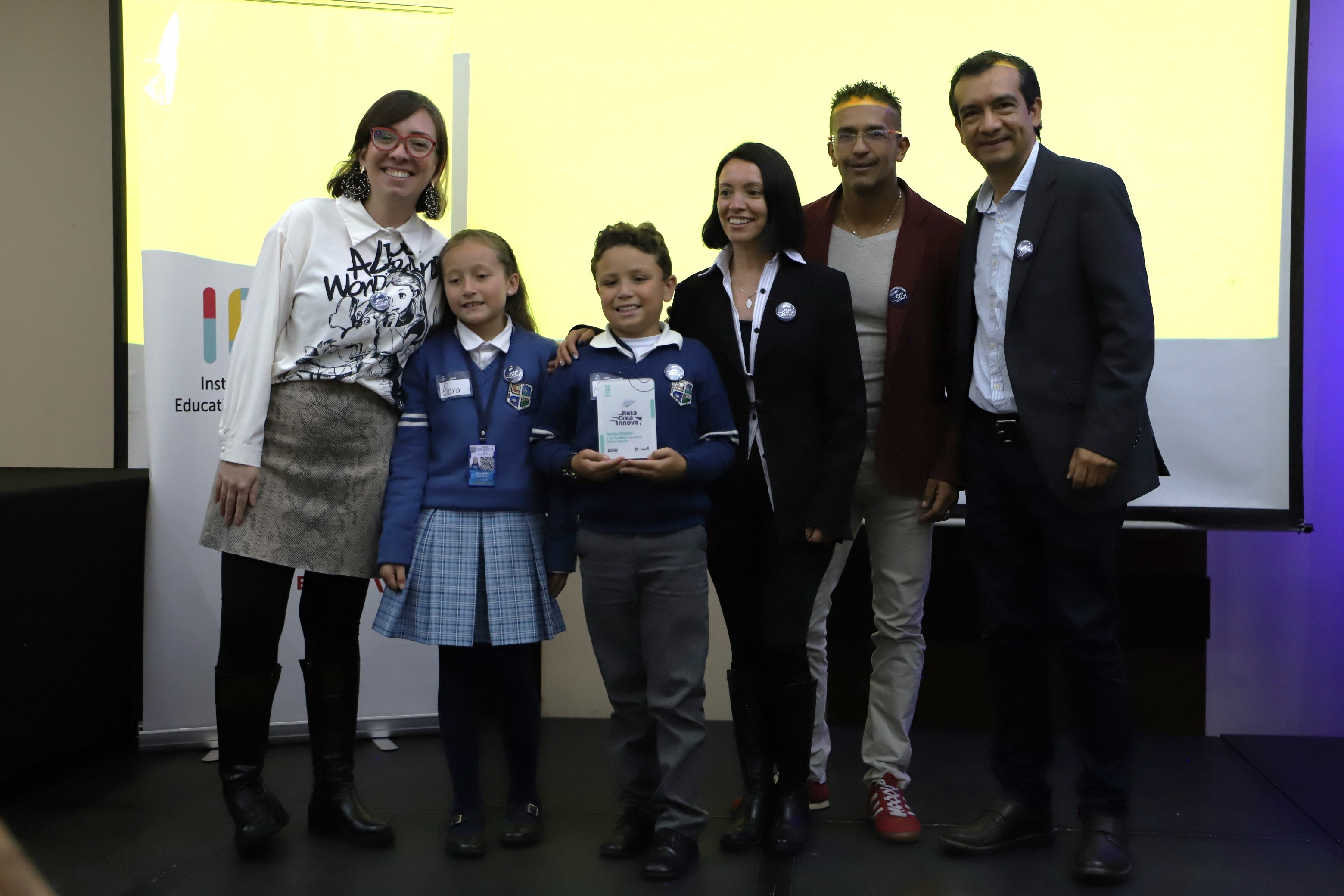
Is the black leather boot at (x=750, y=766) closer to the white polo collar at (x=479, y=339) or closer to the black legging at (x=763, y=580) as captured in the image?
the black legging at (x=763, y=580)

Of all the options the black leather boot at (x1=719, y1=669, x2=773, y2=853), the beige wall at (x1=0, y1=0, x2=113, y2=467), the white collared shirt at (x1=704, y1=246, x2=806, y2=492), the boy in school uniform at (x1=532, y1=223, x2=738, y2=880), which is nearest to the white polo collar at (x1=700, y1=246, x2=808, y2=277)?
the white collared shirt at (x1=704, y1=246, x2=806, y2=492)

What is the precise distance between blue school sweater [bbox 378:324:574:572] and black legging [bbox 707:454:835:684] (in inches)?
13.6

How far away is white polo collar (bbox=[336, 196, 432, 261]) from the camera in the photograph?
2189 mm

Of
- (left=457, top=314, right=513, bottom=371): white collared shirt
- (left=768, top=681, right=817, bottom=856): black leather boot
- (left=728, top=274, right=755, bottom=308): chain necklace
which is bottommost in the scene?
(left=768, top=681, right=817, bottom=856): black leather boot

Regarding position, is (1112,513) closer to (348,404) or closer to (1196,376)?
(1196,376)

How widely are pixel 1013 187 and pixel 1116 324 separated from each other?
37 centimetres

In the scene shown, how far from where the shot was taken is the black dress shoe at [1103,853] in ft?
6.75

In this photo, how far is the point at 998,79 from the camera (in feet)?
6.84

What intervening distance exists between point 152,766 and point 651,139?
2338 mm

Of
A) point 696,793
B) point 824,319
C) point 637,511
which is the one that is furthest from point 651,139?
point 696,793

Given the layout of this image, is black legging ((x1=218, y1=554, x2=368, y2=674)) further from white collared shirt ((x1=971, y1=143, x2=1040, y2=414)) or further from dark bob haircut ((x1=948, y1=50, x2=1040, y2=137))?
dark bob haircut ((x1=948, y1=50, x2=1040, y2=137))

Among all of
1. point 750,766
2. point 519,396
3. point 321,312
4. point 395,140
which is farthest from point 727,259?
point 750,766

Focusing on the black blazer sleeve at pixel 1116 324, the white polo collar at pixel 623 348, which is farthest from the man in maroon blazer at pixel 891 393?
the white polo collar at pixel 623 348

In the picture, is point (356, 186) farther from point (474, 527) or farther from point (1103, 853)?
point (1103, 853)
